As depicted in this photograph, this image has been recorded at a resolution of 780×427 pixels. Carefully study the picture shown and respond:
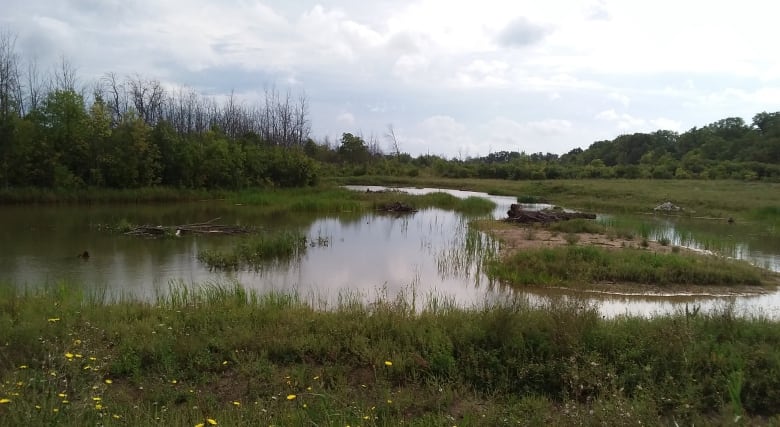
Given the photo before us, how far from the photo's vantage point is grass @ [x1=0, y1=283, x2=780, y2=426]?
4.11 meters

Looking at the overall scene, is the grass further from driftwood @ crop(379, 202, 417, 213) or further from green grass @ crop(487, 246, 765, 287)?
driftwood @ crop(379, 202, 417, 213)

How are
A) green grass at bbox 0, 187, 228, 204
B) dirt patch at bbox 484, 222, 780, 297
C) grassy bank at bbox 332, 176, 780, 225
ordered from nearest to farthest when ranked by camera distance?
dirt patch at bbox 484, 222, 780, 297, green grass at bbox 0, 187, 228, 204, grassy bank at bbox 332, 176, 780, 225

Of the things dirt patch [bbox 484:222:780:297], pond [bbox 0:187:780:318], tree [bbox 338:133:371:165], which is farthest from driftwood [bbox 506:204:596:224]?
tree [bbox 338:133:371:165]

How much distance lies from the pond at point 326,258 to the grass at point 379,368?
2.34m

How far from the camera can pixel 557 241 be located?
50.3 ft

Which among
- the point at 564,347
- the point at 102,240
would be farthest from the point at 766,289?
the point at 102,240

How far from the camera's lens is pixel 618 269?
1144 cm

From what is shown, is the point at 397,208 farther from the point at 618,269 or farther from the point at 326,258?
the point at 618,269

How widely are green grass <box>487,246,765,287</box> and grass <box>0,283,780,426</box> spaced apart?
4.65 metres

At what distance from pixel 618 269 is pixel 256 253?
898 cm

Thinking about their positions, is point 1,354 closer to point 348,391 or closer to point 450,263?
point 348,391

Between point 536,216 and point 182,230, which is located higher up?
point 536,216

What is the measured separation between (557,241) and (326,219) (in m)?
11.1

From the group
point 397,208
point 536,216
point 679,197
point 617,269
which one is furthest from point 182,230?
point 679,197
